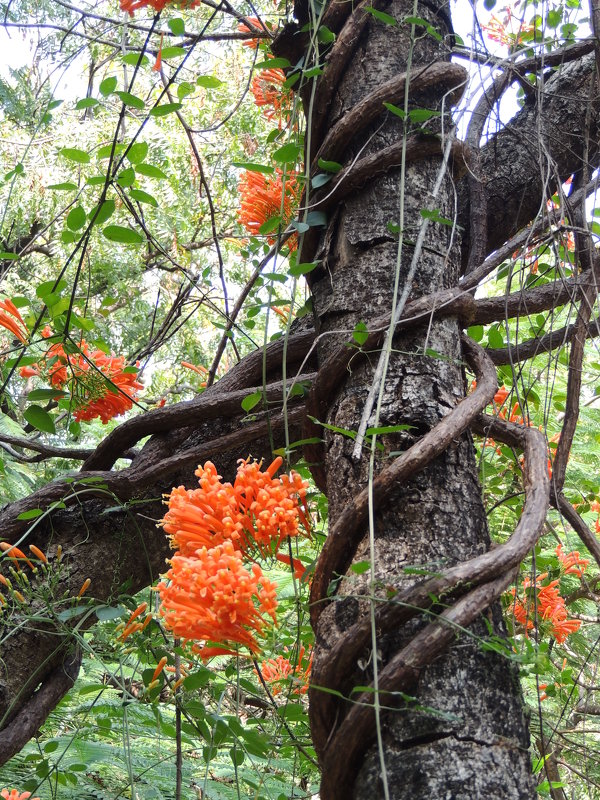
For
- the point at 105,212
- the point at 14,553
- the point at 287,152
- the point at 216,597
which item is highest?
the point at 287,152

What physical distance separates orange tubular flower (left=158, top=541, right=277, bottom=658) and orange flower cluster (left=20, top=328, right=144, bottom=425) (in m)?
0.93

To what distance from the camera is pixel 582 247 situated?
171cm

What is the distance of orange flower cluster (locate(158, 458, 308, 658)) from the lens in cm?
105

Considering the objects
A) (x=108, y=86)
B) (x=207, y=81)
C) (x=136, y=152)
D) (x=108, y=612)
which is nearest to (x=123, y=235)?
(x=136, y=152)

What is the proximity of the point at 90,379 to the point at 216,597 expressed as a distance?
42.9 inches

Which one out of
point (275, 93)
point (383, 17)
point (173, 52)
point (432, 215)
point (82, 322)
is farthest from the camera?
point (275, 93)

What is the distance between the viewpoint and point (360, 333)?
3.98ft

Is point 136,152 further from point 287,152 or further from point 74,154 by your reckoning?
point 287,152

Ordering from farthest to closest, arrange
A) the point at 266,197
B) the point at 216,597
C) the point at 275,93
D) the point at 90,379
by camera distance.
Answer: the point at 275,93
the point at 90,379
the point at 266,197
the point at 216,597

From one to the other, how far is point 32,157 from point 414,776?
5164mm

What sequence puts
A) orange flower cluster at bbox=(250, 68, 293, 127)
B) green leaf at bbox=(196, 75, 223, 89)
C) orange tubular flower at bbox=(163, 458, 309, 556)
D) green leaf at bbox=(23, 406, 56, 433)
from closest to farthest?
orange tubular flower at bbox=(163, 458, 309, 556) → green leaf at bbox=(196, 75, 223, 89) → green leaf at bbox=(23, 406, 56, 433) → orange flower cluster at bbox=(250, 68, 293, 127)

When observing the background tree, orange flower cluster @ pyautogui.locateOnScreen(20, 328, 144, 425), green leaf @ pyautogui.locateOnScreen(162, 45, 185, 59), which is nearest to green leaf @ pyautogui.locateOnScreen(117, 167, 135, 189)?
the background tree

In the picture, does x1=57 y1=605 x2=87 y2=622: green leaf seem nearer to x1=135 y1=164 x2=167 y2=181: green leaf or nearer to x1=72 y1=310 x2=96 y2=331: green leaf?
x1=72 y1=310 x2=96 y2=331: green leaf

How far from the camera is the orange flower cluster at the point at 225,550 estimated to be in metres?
1.05
